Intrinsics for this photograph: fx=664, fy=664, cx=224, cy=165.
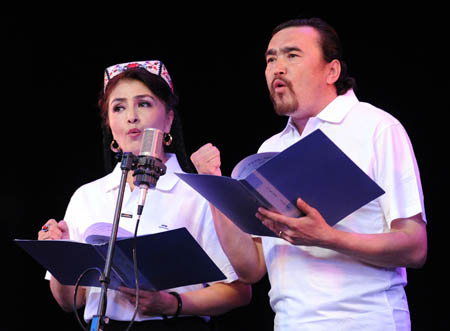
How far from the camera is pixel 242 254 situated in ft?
7.43

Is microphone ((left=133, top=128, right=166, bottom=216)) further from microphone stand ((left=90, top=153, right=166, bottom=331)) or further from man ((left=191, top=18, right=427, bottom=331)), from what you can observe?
man ((left=191, top=18, right=427, bottom=331))

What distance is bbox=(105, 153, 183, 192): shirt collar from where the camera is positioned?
103 inches

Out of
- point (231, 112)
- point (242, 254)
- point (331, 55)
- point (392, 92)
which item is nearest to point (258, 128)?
point (231, 112)

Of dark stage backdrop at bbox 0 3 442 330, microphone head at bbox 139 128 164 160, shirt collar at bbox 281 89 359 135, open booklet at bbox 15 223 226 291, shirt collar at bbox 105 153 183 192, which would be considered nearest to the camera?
microphone head at bbox 139 128 164 160

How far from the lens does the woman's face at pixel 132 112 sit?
2.63 m

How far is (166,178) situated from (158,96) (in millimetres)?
344

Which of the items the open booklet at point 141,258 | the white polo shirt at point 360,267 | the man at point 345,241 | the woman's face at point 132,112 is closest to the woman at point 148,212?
the woman's face at point 132,112

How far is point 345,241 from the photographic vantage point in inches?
72.8

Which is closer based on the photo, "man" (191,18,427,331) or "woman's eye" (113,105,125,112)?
"man" (191,18,427,331)

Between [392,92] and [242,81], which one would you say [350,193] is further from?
[242,81]

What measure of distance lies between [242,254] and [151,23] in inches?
A: 76.6

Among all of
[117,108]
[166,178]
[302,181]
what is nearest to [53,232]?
[166,178]

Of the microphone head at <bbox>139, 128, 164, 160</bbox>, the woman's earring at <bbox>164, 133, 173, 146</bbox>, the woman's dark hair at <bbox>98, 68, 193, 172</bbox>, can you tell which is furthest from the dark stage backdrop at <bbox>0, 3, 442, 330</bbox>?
the microphone head at <bbox>139, 128, 164, 160</bbox>

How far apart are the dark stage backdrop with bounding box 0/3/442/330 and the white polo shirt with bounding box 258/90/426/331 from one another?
1.16m
